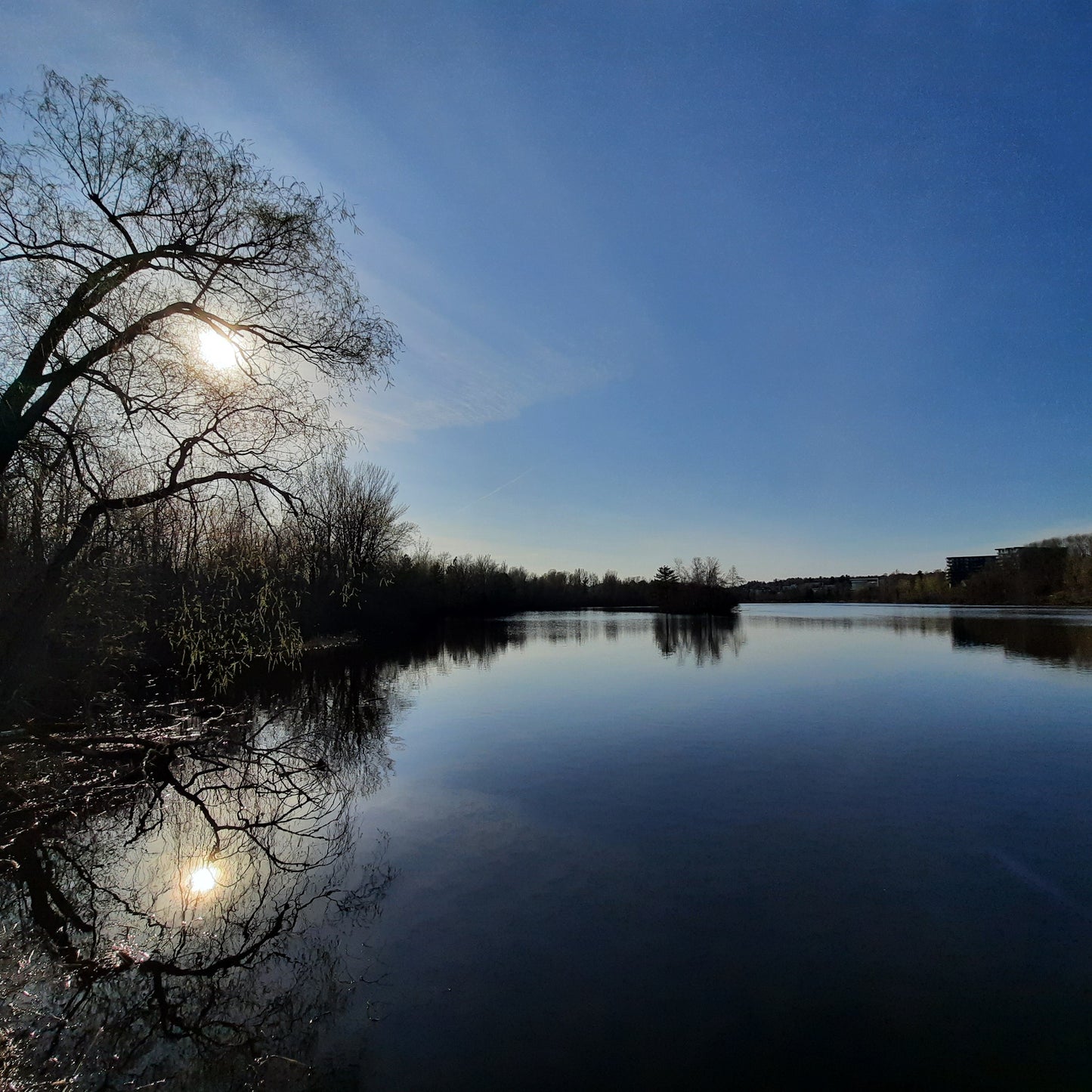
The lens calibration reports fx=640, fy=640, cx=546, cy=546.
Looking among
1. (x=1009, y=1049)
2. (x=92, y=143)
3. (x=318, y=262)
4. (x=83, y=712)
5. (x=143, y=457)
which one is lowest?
(x=1009, y=1049)

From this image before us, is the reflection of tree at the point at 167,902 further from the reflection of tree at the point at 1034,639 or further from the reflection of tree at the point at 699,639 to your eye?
the reflection of tree at the point at 1034,639

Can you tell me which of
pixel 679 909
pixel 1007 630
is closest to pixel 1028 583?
pixel 1007 630

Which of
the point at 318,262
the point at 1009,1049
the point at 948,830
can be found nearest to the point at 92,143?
the point at 318,262

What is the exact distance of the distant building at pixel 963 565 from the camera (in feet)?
399

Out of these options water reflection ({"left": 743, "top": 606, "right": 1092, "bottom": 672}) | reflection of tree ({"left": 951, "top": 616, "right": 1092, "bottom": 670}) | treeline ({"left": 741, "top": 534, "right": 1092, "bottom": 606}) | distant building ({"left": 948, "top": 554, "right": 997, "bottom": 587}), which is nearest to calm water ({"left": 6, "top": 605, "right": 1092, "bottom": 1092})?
reflection of tree ({"left": 951, "top": 616, "right": 1092, "bottom": 670})

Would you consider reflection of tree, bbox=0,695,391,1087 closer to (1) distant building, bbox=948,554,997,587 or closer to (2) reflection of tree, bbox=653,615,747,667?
(2) reflection of tree, bbox=653,615,747,667

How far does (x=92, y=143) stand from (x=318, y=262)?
2045 millimetres

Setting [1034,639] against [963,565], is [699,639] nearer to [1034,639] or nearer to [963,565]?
[1034,639]

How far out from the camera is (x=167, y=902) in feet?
16.5

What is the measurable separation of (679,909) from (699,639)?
27942 mm

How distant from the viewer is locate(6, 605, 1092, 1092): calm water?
346 cm

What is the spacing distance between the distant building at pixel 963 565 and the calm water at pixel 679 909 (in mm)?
129710

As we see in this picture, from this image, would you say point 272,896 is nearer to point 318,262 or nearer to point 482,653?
point 318,262

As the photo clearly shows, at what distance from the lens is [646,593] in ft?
334
